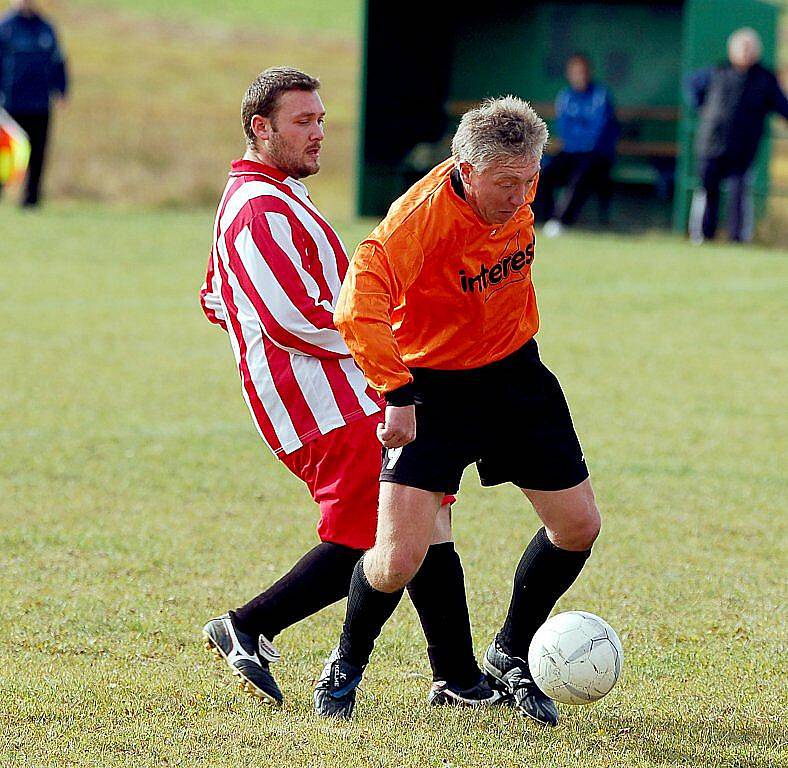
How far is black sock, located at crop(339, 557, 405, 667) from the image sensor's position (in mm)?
4094

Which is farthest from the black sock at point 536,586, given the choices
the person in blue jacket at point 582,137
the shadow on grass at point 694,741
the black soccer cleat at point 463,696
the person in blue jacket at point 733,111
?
the person in blue jacket at point 582,137

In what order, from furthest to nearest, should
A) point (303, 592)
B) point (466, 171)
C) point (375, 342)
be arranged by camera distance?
point (303, 592)
point (466, 171)
point (375, 342)

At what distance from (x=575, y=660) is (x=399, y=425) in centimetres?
93

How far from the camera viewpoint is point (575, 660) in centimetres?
412

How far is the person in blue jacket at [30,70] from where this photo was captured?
1736 cm

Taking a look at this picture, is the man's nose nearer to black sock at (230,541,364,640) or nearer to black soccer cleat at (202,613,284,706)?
black sock at (230,541,364,640)

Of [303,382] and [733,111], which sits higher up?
[733,111]

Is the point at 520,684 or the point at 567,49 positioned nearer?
the point at 520,684

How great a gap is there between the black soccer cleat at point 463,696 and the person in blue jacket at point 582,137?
13.4m

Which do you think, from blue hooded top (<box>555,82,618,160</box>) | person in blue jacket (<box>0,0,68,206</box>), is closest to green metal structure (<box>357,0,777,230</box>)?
blue hooded top (<box>555,82,618,160</box>)

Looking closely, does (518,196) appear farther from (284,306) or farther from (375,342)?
(284,306)

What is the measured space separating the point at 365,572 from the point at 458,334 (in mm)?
750

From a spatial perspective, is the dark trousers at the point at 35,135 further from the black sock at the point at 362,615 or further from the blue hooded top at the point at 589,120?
the black sock at the point at 362,615

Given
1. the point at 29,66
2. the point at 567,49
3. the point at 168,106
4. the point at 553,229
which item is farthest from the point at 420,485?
the point at 168,106
